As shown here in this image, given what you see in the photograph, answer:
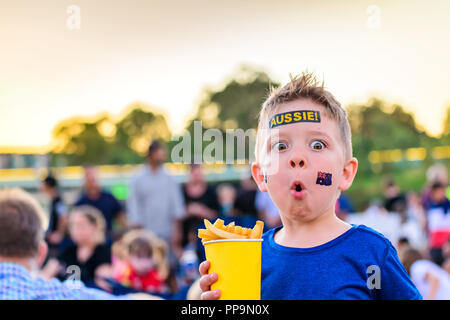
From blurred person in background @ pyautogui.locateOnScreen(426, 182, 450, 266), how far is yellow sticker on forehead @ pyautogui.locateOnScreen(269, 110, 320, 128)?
17.5 ft

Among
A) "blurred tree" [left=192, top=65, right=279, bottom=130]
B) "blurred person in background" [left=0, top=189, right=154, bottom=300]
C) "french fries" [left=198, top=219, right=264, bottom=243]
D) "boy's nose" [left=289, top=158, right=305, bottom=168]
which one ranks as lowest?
"blurred person in background" [left=0, top=189, right=154, bottom=300]

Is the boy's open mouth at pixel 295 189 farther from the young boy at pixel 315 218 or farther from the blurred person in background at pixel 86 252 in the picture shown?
the blurred person in background at pixel 86 252

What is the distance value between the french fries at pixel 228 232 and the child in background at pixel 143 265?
3.97m

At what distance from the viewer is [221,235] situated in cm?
143

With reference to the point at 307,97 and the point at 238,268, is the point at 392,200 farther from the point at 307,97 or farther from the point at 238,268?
the point at 238,268

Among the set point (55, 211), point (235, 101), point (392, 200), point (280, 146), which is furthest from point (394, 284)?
point (235, 101)

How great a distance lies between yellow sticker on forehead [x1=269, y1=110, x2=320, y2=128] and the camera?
65.0 inches

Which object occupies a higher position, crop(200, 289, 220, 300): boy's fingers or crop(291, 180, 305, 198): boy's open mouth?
crop(291, 180, 305, 198): boy's open mouth

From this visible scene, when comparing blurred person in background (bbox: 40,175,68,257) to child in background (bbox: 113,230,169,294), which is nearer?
child in background (bbox: 113,230,169,294)

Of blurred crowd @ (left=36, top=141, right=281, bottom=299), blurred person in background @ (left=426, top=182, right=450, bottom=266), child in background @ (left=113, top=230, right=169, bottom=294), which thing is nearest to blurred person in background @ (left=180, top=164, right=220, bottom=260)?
blurred crowd @ (left=36, top=141, right=281, bottom=299)

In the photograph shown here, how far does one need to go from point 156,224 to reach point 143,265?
184 cm

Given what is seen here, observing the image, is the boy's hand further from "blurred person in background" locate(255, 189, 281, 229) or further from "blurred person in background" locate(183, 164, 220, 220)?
"blurred person in background" locate(255, 189, 281, 229)
